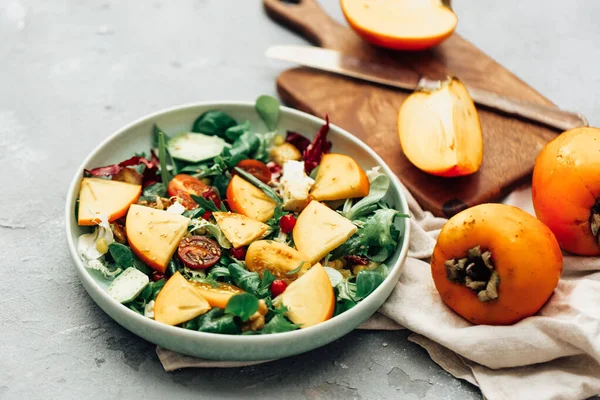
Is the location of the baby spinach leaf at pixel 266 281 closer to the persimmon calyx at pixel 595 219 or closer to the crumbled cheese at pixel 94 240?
the crumbled cheese at pixel 94 240

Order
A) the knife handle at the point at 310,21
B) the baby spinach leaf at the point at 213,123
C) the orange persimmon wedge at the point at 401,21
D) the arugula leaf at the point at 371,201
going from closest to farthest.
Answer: the arugula leaf at the point at 371,201 → the baby spinach leaf at the point at 213,123 → the orange persimmon wedge at the point at 401,21 → the knife handle at the point at 310,21

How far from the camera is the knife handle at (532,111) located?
1977mm

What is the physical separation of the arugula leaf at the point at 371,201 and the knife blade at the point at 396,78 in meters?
0.42

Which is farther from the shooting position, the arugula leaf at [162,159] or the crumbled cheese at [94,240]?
the arugula leaf at [162,159]

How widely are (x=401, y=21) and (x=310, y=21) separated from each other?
31 centimetres

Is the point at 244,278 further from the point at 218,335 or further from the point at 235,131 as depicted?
the point at 235,131

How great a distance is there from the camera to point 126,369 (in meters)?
1.43

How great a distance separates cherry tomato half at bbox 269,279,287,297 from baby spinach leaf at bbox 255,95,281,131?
22.7 inches

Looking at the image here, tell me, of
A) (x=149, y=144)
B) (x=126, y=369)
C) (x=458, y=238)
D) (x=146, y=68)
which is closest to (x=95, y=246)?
(x=126, y=369)

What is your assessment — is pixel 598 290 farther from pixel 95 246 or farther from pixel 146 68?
pixel 146 68

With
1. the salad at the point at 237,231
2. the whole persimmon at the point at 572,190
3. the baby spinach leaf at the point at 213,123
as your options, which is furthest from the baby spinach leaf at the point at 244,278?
the whole persimmon at the point at 572,190

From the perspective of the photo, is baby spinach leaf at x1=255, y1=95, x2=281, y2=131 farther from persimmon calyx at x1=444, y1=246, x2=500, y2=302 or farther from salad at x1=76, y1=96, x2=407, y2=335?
persimmon calyx at x1=444, y1=246, x2=500, y2=302

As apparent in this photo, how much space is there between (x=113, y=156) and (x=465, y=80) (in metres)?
1.06

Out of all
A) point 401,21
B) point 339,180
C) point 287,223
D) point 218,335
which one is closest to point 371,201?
point 339,180
